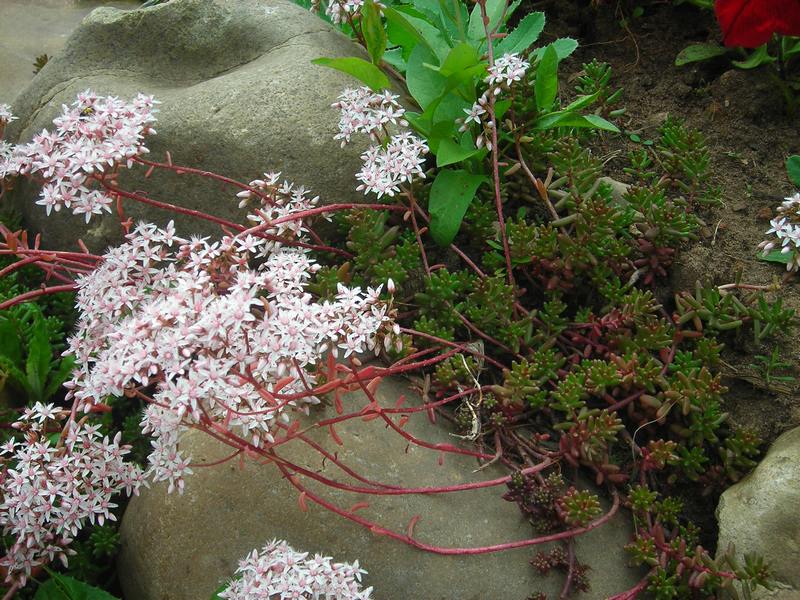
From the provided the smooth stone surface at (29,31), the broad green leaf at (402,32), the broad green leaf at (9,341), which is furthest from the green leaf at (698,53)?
the smooth stone surface at (29,31)

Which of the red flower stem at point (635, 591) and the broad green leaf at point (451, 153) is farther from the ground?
the broad green leaf at point (451, 153)

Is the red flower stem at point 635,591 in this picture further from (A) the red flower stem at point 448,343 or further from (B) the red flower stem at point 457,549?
(A) the red flower stem at point 448,343

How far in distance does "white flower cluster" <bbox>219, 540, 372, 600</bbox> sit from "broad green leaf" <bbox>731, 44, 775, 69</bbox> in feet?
8.56

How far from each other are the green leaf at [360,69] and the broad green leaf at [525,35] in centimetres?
55

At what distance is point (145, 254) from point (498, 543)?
132 cm

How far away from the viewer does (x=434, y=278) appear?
8.27 feet

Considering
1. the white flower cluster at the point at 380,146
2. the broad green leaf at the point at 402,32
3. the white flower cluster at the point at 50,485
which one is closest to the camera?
the white flower cluster at the point at 50,485

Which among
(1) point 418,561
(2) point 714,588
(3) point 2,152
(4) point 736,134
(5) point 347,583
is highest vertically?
(3) point 2,152

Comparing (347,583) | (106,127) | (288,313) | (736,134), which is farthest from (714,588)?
(106,127)

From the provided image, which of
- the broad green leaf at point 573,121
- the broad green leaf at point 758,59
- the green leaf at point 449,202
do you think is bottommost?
the green leaf at point 449,202

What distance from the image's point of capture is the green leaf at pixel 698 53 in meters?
3.26

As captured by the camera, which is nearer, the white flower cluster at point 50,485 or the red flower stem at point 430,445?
the white flower cluster at point 50,485

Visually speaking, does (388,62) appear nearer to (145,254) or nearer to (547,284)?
(547,284)

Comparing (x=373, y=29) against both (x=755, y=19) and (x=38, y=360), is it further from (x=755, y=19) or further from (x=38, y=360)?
(x=38, y=360)
